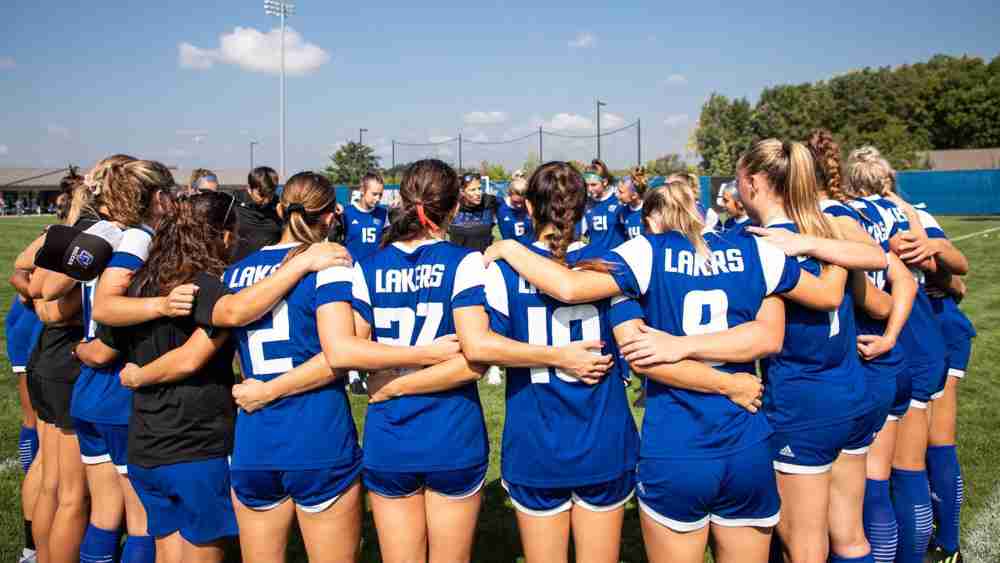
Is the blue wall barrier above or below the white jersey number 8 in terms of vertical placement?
above

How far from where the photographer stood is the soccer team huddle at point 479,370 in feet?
8.13

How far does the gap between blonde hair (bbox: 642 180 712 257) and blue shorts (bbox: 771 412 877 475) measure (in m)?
0.89

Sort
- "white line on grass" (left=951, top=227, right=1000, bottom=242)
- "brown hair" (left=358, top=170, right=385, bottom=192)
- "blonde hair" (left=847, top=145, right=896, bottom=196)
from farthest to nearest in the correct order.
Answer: "white line on grass" (left=951, top=227, right=1000, bottom=242)
"brown hair" (left=358, top=170, right=385, bottom=192)
"blonde hair" (left=847, top=145, right=896, bottom=196)

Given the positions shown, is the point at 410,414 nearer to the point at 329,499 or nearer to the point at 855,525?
the point at 329,499

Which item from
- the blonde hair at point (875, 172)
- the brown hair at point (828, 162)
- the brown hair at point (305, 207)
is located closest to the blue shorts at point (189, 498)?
the brown hair at point (305, 207)

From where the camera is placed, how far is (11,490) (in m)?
5.00

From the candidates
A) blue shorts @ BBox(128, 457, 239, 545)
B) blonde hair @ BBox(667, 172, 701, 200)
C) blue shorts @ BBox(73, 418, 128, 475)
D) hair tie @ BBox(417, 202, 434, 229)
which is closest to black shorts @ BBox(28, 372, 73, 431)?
blue shorts @ BBox(73, 418, 128, 475)

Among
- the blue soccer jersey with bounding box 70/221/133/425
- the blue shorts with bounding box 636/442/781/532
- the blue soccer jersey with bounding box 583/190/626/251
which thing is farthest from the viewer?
the blue soccer jersey with bounding box 583/190/626/251

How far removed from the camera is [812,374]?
2.80 m

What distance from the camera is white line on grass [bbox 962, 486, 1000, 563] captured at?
13.3 feet

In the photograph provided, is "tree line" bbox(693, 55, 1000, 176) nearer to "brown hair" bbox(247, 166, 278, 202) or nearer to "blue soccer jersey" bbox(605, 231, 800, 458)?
"brown hair" bbox(247, 166, 278, 202)

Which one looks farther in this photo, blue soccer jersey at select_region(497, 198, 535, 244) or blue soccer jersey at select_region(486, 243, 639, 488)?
blue soccer jersey at select_region(497, 198, 535, 244)

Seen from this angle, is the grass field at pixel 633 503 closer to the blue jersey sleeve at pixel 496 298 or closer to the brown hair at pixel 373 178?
the blue jersey sleeve at pixel 496 298

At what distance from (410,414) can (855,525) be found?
1.96 m
